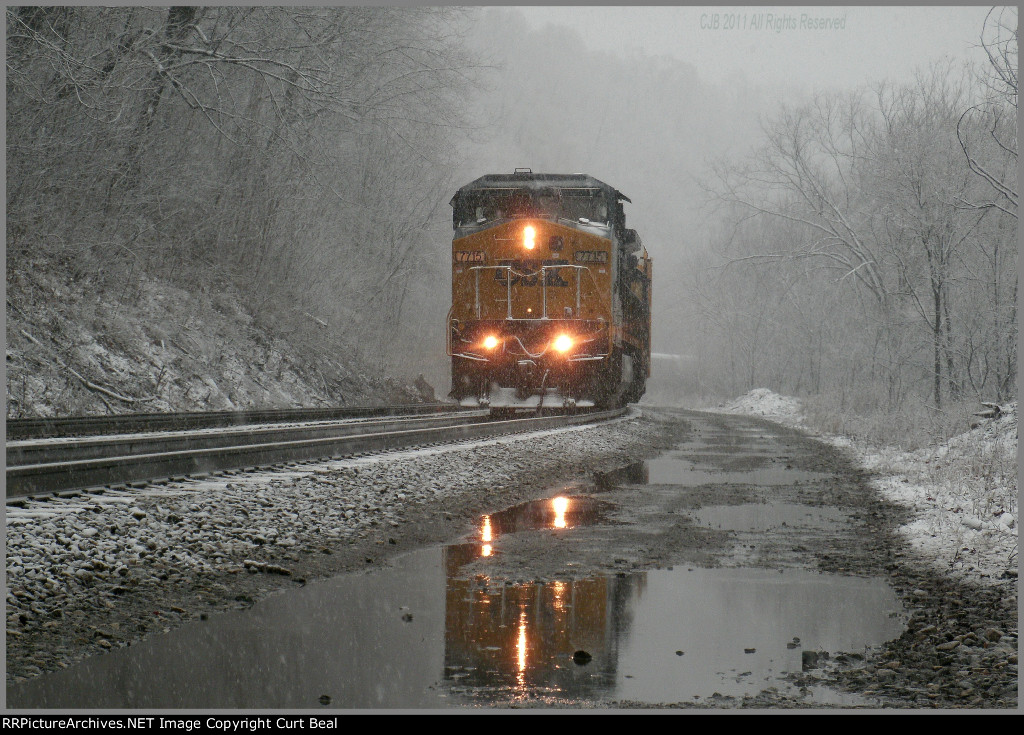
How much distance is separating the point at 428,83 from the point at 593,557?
80.4 ft

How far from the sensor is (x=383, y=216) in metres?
32.7

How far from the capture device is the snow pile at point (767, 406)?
35688 mm

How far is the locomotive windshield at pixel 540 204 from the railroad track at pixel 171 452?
5.03 m

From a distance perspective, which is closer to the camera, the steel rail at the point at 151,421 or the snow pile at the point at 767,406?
the steel rail at the point at 151,421

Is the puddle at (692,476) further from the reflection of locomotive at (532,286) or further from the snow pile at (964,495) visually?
the reflection of locomotive at (532,286)

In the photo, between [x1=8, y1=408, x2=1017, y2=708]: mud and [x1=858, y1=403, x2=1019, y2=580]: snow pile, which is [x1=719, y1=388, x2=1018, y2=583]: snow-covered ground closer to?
[x1=858, y1=403, x2=1019, y2=580]: snow pile

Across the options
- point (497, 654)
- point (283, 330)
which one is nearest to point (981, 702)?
point (497, 654)

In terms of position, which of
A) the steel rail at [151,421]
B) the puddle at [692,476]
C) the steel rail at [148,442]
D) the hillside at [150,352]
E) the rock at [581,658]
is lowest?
the rock at [581,658]

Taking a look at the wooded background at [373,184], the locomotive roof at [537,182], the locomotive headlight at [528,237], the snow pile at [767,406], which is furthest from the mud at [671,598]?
the snow pile at [767,406]

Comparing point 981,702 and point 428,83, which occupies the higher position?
point 428,83

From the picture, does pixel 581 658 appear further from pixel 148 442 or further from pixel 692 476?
pixel 692 476

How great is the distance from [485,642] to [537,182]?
14.4 m

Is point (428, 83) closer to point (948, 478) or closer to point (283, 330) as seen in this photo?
point (283, 330)

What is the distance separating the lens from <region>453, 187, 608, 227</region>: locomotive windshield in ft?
58.2
